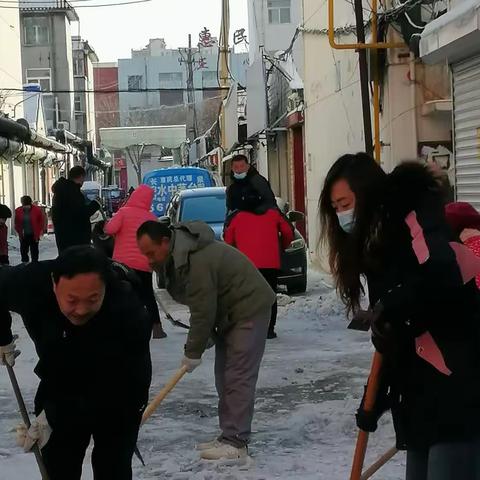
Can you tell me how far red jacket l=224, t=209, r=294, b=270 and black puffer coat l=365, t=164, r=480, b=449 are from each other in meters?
6.10

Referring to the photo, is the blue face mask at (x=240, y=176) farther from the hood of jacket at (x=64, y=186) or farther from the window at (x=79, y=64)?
the window at (x=79, y=64)

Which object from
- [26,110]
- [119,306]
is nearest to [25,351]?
[119,306]

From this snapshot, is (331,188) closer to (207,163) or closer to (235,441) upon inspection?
(235,441)

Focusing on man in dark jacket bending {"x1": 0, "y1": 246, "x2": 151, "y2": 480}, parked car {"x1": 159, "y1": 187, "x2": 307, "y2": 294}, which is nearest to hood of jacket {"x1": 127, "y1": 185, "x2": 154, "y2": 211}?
parked car {"x1": 159, "y1": 187, "x2": 307, "y2": 294}

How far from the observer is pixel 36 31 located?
206 ft

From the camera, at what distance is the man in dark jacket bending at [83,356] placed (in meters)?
3.34

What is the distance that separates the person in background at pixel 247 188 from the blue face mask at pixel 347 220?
233 inches

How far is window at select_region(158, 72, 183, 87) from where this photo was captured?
328 feet

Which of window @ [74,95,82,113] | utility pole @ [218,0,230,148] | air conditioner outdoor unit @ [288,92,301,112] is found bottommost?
air conditioner outdoor unit @ [288,92,301,112]

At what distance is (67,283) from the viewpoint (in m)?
3.28

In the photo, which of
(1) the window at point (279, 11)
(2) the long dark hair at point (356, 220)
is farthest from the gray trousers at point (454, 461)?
(1) the window at point (279, 11)

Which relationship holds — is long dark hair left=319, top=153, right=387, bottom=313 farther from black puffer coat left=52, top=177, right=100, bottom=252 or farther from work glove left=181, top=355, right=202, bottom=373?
black puffer coat left=52, top=177, right=100, bottom=252

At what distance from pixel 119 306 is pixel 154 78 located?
322 ft

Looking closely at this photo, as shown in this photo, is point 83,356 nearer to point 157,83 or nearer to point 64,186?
point 64,186
